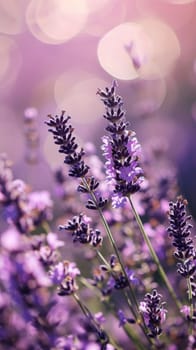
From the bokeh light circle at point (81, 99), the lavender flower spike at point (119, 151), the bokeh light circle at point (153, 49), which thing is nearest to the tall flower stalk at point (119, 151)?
the lavender flower spike at point (119, 151)

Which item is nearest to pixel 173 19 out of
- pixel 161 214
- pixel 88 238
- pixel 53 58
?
pixel 53 58

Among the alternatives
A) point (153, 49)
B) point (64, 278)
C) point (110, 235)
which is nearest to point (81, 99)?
point (153, 49)

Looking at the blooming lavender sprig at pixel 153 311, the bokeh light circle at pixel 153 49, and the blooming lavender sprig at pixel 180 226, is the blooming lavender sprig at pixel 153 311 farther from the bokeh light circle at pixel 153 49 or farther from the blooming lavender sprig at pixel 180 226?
the bokeh light circle at pixel 153 49

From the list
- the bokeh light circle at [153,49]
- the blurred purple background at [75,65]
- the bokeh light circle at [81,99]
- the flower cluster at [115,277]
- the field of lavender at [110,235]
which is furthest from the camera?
the bokeh light circle at [81,99]

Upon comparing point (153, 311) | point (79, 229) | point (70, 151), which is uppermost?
point (70, 151)

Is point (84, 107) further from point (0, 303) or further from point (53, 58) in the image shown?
point (0, 303)

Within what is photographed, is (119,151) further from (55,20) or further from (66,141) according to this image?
(55,20)

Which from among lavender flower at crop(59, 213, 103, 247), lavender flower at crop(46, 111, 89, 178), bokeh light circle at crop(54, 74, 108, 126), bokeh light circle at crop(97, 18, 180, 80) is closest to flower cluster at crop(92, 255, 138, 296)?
lavender flower at crop(59, 213, 103, 247)
